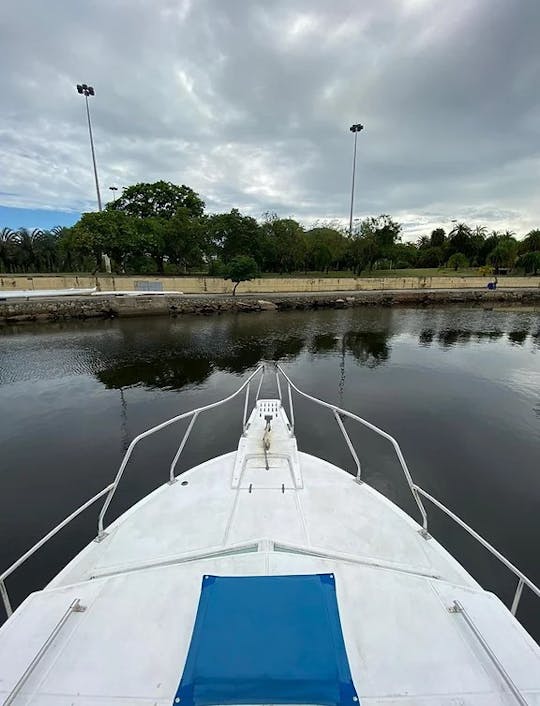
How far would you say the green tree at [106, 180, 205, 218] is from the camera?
157 ft

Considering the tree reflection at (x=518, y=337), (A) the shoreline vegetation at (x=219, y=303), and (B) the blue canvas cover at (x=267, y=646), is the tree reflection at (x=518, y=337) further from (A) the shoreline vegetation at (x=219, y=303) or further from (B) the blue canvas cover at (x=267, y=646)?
(B) the blue canvas cover at (x=267, y=646)

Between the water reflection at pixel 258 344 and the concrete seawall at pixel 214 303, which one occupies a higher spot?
the concrete seawall at pixel 214 303

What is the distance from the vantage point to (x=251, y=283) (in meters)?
40.1

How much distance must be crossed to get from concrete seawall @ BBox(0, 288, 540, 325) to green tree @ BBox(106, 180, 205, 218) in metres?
22.2

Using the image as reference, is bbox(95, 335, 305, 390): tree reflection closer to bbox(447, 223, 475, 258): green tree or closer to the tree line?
the tree line

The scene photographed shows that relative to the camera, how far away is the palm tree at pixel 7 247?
53128 millimetres

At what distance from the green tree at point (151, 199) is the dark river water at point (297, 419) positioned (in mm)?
32323

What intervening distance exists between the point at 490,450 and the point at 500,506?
235cm

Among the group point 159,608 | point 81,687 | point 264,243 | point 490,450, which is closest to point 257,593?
point 159,608

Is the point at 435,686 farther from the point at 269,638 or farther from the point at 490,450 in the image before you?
the point at 490,450

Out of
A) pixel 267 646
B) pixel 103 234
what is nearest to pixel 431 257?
pixel 103 234

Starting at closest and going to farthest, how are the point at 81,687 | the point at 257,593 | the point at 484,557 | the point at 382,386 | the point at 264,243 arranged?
the point at 81,687 → the point at 257,593 → the point at 484,557 → the point at 382,386 → the point at 264,243

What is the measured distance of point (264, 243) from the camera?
47812mm

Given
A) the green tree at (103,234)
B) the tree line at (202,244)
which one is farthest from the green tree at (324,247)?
the green tree at (103,234)
